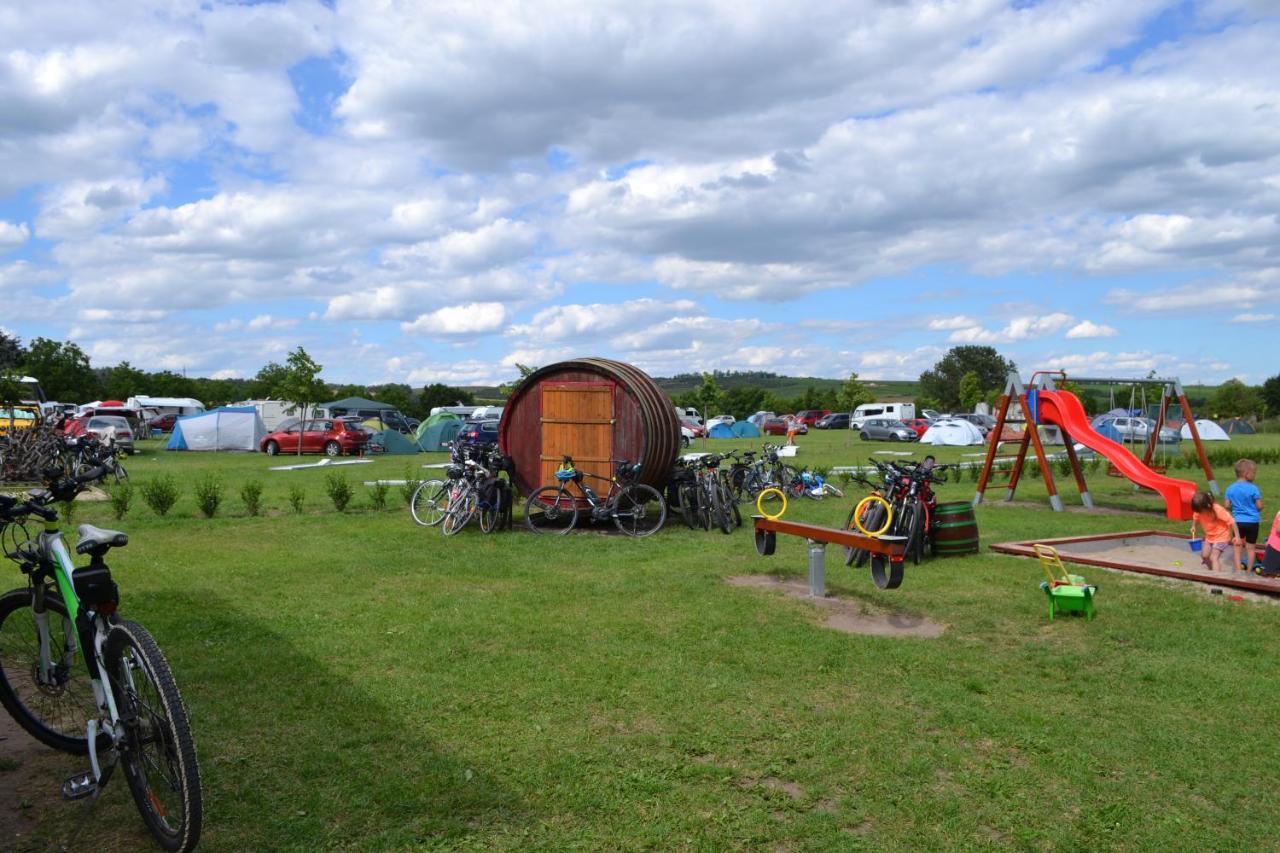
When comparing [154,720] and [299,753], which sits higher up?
[154,720]

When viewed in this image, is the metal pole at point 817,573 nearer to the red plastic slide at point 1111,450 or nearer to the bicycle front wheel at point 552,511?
the bicycle front wheel at point 552,511

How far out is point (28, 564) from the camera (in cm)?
430

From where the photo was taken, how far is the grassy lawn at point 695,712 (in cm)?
406

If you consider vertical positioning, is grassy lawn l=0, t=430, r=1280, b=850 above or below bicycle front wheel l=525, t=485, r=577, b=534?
below

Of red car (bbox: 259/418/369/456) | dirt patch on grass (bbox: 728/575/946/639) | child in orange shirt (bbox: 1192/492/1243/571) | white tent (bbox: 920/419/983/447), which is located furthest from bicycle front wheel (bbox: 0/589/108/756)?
white tent (bbox: 920/419/983/447)

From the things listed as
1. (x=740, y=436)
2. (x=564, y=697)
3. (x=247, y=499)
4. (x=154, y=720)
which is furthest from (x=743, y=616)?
(x=740, y=436)

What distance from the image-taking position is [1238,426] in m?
55.3

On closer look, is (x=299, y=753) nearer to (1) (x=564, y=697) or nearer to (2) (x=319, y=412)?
(1) (x=564, y=697)

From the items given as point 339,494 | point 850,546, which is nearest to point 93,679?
point 850,546

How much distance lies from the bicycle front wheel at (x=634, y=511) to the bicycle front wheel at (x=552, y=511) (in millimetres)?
624

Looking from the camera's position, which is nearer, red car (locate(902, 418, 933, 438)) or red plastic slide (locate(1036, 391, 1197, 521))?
red plastic slide (locate(1036, 391, 1197, 521))

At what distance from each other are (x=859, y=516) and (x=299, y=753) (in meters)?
7.14

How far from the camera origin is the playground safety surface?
877 centimetres

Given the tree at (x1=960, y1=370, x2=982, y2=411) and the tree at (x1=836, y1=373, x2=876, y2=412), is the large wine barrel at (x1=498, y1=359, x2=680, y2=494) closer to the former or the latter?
the tree at (x1=836, y1=373, x2=876, y2=412)
